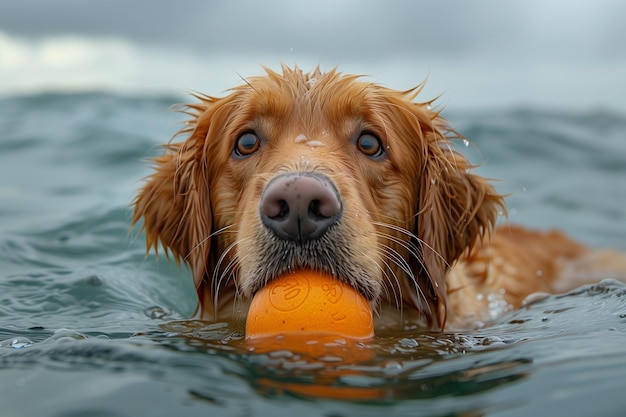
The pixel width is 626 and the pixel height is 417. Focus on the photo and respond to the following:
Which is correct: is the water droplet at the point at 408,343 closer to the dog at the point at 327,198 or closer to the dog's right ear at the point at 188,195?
the dog at the point at 327,198

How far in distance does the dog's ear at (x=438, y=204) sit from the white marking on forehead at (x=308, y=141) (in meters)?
0.64

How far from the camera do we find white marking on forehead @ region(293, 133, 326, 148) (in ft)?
14.7

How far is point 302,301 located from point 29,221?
5851 mm

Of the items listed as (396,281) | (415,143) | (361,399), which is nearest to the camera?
(361,399)

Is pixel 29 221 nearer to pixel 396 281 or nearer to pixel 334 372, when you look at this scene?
pixel 396 281

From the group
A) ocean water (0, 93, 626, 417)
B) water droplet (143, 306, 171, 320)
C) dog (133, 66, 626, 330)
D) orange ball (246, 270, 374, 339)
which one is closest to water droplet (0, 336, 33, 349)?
ocean water (0, 93, 626, 417)

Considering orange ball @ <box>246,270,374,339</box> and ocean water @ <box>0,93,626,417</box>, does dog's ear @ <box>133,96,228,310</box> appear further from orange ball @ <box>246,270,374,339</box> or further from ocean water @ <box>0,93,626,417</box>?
orange ball @ <box>246,270,374,339</box>

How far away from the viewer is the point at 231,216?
4.78 meters

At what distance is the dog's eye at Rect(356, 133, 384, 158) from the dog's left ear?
371 millimetres

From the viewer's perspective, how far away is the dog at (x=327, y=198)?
4047 mm

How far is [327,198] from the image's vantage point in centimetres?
382

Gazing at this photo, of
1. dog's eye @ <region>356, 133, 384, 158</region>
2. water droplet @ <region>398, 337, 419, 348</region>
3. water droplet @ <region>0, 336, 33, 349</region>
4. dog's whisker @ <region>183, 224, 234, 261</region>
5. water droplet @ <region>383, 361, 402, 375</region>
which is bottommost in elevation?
water droplet @ <region>398, 337, 419, 348</region>

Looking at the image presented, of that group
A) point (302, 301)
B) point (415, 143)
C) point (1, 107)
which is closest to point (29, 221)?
point (415, 143)

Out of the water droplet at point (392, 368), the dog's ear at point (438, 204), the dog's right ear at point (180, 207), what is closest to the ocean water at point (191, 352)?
the water droplet at point (392, 368)
